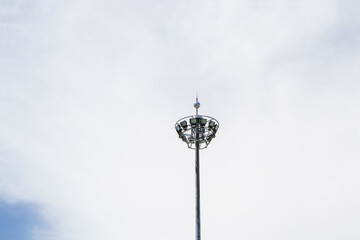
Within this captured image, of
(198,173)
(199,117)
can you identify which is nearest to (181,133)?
(199,117)

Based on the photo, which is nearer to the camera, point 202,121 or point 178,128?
point 202,121

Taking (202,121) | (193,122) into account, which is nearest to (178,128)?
(193,122)

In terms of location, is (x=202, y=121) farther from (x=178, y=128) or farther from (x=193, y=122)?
(x=178, y=128)

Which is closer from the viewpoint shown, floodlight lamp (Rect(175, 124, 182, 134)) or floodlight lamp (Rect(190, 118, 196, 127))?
floodlight lamp (Rect(190, 118, 196, 127))

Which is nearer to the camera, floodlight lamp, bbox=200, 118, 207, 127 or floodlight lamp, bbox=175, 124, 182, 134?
floodlight lamp, bbox=200, 118, 207, 127

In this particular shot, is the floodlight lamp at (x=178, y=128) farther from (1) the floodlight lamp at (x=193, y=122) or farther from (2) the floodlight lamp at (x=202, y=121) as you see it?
(2) the floodlight lamp at (x=202, y=121)

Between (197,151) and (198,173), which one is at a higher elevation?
(197,151)

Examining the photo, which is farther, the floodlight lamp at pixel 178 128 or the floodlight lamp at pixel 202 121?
the floodlight lamp at pixel 178 128

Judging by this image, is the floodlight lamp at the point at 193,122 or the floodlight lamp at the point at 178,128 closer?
the floodlight lamp at the point at 193,122

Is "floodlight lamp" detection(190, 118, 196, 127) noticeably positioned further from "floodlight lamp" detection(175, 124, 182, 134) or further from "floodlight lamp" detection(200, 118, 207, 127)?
"floodlight lamp" detection(175, 124, 182, 134)

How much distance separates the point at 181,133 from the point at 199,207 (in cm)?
366

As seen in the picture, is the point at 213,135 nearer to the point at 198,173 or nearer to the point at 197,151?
the point at 197,151

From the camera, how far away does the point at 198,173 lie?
37.4ft

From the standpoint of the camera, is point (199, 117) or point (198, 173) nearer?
point (198, 173)
